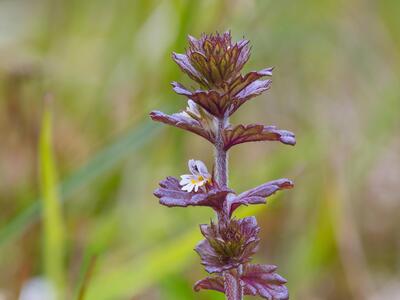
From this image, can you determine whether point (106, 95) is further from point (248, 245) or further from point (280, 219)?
point (248, 245)

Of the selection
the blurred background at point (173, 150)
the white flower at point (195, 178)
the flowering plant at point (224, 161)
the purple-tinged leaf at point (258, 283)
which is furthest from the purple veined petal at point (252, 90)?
the blurred background at point (173, 150)

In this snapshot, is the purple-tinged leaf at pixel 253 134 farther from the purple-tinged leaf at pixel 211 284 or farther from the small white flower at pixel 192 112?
the purple-tinged leaf at pixel 211 284

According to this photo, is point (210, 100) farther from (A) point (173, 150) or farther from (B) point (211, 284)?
(A) point (173, 150)

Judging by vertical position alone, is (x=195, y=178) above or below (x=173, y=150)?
below

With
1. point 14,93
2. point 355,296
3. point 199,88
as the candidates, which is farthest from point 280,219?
point 199,88

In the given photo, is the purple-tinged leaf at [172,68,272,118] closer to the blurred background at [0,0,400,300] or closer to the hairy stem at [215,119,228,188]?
the hairy stem at [215,119,228,188]

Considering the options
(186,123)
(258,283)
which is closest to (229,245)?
(258,283)
